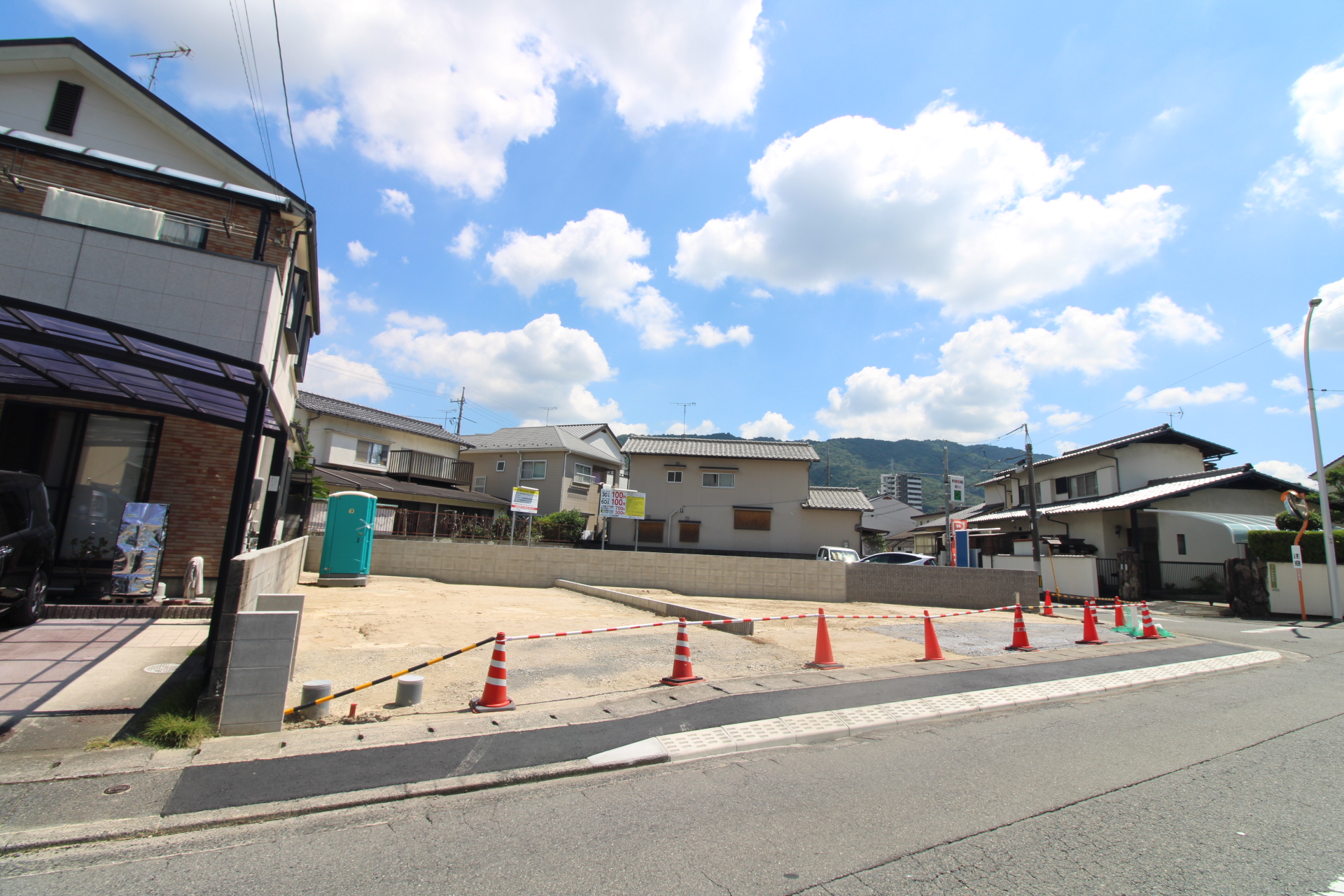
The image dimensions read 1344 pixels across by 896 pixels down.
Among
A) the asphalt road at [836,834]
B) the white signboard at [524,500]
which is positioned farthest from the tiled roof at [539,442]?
the asphalt road at [836,834]

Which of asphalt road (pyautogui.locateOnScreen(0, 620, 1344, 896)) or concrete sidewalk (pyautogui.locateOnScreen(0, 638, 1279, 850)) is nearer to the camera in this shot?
asphalt road (pyautogui.locateOnScreen(0, 620, 1344, 896))

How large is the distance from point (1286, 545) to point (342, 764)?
2486 centimetres

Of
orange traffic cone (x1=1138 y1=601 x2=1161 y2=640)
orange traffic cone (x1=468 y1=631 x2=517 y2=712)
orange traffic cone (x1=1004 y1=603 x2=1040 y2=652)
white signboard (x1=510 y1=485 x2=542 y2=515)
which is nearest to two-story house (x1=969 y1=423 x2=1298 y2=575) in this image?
orange traffic cone (x1=1138 y1=601 x2=1161 y2=640)

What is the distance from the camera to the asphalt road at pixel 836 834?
126 inches

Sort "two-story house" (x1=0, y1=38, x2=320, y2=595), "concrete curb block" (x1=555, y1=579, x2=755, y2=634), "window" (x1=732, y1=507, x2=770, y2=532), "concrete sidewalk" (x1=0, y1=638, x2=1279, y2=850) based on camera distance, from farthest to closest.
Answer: "window" (x1=732, y1=507, x2=770, y2=532), "concrete curb block" (x1=555, y1=579, x2=755, y2=634), "two-story house" (x1=0, y1=38, x2=320, y2=595), "concrete sidewalk" (x1=0, y1=638, x2=1279, y2=850)

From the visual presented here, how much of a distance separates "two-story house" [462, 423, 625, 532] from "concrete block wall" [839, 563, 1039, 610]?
17.3 metres

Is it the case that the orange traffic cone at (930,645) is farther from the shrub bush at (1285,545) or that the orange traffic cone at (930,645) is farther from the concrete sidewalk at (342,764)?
the shrub bush at (1285,545)

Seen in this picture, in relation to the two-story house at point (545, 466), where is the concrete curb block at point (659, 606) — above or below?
below

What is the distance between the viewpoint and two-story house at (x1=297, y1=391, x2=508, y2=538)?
1135 inches

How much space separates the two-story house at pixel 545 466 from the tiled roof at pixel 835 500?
11.4 metres

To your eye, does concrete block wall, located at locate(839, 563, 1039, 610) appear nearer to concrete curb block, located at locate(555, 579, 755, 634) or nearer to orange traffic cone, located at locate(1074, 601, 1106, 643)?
concrete curb block, located at locate(555, 579, 755, 634)

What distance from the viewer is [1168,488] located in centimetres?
2673

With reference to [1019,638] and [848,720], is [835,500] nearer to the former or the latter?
[1019,638]

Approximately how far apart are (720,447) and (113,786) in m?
31.6
